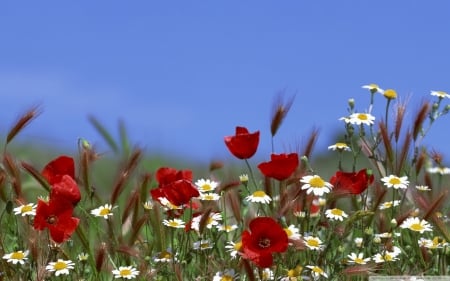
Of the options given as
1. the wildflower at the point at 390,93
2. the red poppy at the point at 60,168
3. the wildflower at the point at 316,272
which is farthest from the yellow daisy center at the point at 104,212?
the wildflower at the point at 390,93

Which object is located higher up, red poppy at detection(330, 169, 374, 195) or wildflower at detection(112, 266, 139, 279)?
red poppy at detection(330, 169, 374, 195)

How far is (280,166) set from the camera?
3.37 meters

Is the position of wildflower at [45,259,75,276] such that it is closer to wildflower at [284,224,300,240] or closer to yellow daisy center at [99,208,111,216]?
yellow daisy center at [99,208,111,216]

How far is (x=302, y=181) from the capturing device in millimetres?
3574

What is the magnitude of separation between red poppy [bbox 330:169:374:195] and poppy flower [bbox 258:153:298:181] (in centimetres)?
26

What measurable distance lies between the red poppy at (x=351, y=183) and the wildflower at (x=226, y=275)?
49 centimetres

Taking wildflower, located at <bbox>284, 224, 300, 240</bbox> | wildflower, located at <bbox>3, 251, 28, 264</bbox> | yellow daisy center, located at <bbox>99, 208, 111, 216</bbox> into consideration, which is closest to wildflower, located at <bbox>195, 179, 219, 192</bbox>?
yellow daisy center, located at <bbox>99, 208, 111, 216</bbox>

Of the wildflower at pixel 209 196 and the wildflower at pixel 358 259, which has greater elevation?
the wildflower at pixel 209 196

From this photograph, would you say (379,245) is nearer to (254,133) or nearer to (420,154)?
(420,154)

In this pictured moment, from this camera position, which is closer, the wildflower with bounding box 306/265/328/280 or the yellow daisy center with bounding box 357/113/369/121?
the wildflower with bounding box 306/265/328/280

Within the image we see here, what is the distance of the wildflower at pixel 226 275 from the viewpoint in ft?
11.5

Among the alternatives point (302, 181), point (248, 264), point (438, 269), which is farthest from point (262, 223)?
point (438, 269)

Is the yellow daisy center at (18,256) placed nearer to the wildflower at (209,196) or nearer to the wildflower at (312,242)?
the wildflower at (209,196)

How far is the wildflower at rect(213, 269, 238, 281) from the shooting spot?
3.51 meters
